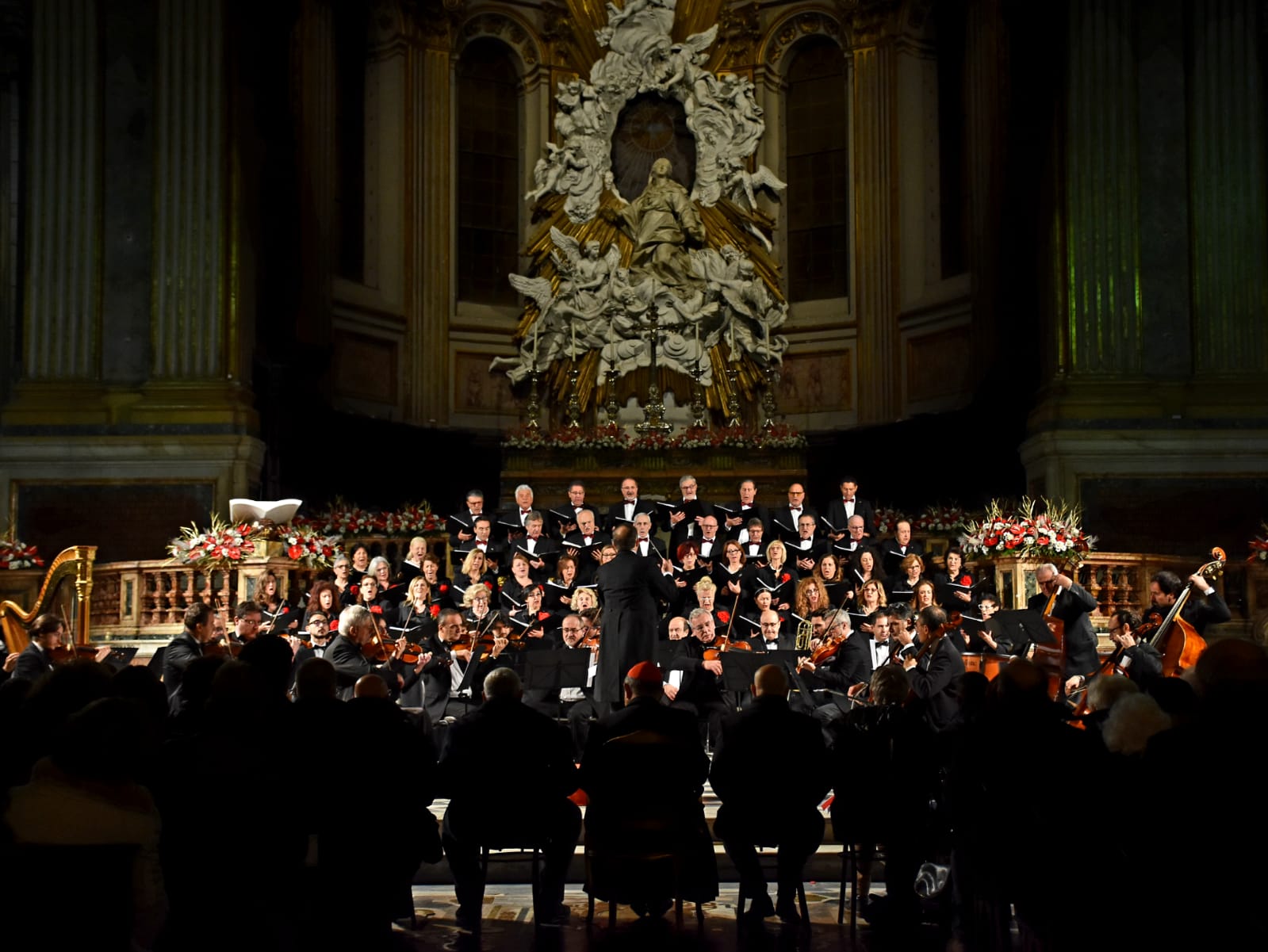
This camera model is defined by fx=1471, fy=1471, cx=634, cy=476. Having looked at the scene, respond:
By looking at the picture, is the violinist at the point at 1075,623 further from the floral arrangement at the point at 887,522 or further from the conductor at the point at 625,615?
the floral arrangement at the point at 887,522

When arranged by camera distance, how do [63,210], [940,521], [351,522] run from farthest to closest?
[940,521], [63,210], [351,522]

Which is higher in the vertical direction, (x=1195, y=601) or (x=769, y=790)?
(x=1195, y=601)

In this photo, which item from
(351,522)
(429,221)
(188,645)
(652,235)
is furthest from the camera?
(429,221)

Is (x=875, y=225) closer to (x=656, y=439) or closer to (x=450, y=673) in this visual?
(x=656, y=439)

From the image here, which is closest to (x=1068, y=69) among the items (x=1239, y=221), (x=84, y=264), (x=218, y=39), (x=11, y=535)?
(x=1239, y=221)

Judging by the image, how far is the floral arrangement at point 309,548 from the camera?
1131 cm

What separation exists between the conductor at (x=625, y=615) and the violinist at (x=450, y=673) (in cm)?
75

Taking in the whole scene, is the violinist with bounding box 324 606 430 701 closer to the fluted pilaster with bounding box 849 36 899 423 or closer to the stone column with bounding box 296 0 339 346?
the stone column with bounding box 296 0 339 346

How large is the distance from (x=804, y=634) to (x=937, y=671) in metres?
1.93

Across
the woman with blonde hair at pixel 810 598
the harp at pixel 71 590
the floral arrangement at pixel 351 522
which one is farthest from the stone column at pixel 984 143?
the harp at pixel 71 590

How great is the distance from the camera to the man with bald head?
18.6 ft

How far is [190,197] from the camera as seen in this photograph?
13.3 m

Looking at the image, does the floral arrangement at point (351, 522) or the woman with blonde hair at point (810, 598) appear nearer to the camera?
the woman with blonde hair at point (810, 598)

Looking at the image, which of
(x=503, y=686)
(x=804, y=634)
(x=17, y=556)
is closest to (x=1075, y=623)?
(x=804, y=634)
